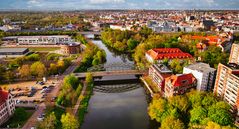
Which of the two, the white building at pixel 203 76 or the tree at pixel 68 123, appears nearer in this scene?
the tree at pixel 68 123

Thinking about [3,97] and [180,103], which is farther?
[180,103]

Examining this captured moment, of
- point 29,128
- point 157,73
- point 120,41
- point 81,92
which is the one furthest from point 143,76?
point 120,41

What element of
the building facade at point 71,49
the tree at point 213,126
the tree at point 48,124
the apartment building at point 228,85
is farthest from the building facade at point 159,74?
the building facade at point 71,49

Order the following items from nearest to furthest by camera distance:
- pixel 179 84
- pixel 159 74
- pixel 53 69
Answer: pixel 179 84 < pixel 159 74 < pixel 53 69

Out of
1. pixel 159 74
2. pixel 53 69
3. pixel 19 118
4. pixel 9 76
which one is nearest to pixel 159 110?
pixel 159 74

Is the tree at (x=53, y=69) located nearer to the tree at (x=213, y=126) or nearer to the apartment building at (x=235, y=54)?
the tree at (x=213, y=126)

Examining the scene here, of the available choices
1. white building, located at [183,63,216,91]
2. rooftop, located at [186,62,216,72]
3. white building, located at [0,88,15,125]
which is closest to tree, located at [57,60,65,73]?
white building, located at [0,88,15,125]

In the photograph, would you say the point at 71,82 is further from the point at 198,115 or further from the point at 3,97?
the point at 198,115
